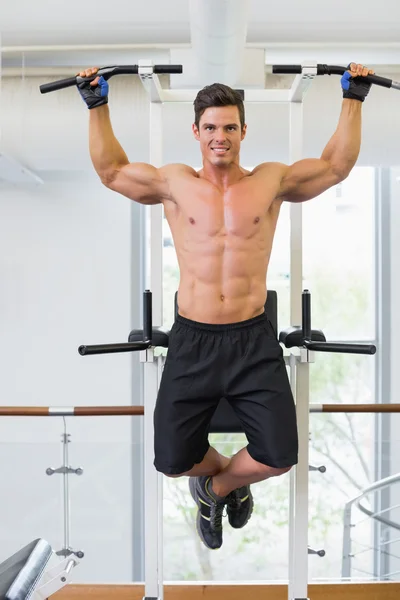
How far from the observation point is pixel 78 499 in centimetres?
283

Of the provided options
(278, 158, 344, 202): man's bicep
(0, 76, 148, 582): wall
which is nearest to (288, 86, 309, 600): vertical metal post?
(278, 158, 344, 202): man's bicep

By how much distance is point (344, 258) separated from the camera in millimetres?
5734

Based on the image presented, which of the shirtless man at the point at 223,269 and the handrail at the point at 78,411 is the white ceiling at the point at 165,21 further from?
the handrail at the point at 78,411

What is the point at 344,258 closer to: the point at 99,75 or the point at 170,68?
the point at 170,68

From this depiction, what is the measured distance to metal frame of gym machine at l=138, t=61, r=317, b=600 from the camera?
214cm

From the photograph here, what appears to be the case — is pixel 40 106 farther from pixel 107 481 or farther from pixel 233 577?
pixel 233 577

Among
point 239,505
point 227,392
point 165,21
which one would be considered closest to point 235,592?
point 239,505

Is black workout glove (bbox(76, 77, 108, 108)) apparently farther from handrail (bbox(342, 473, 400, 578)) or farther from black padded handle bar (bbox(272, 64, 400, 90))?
handrail (bbox(342, 473, 400, 578))

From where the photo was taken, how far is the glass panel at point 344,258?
224 inches

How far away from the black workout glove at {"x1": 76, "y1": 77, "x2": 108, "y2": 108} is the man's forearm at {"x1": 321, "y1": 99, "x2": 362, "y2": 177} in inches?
28.3

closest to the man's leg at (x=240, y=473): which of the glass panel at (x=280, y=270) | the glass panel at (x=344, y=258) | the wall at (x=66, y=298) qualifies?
the wall at (x=66, y=298)

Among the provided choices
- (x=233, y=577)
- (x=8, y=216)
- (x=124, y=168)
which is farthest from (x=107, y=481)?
(x=8, y=216)

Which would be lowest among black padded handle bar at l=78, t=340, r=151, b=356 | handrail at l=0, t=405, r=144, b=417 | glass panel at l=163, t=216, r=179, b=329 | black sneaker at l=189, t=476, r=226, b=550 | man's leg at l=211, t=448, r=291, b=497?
black sneaker at l=189, t=476, r=226, b=550

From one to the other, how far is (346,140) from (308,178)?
0.16m
